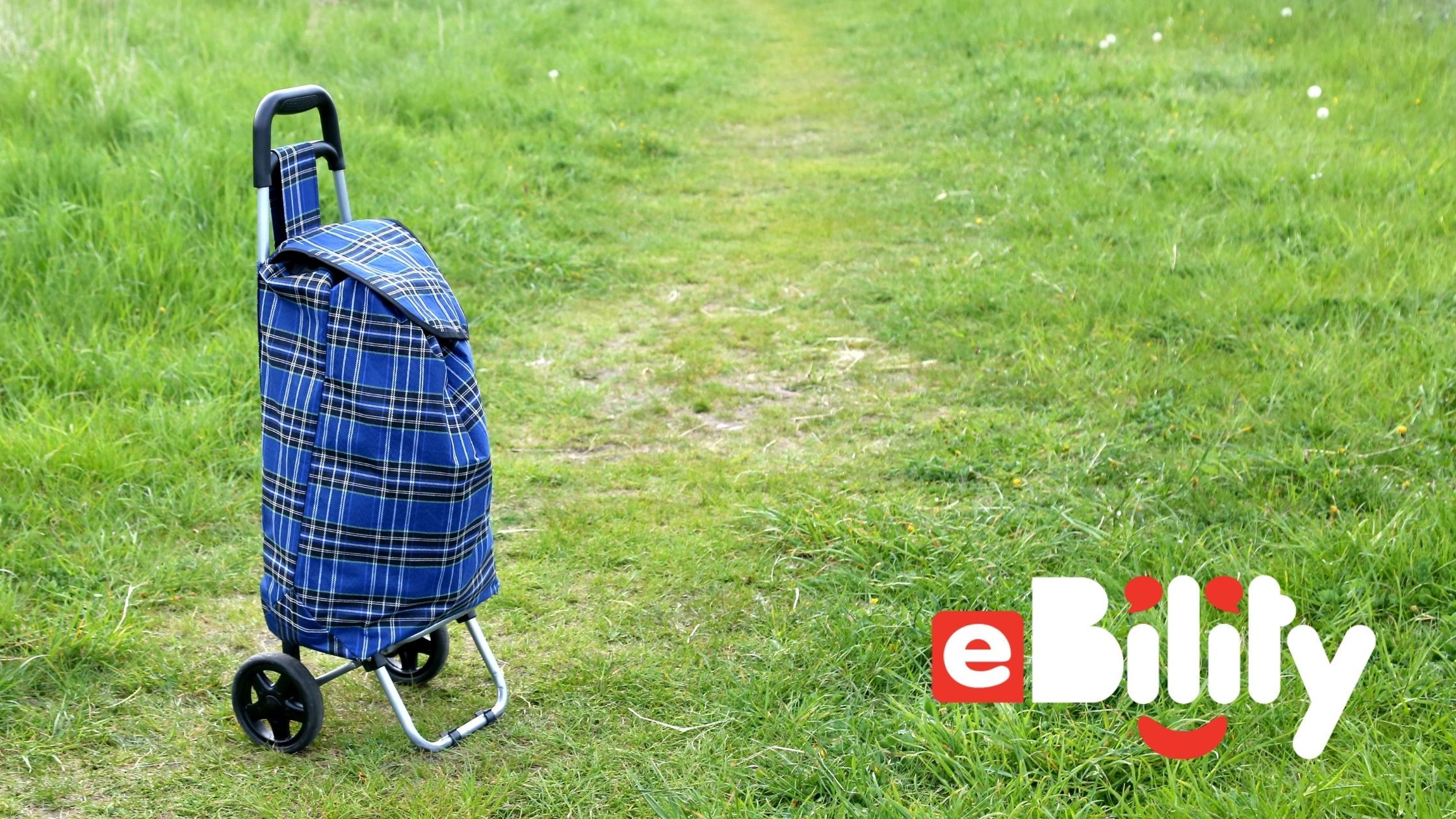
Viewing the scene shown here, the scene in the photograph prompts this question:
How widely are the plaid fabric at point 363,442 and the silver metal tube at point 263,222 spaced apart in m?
0.05

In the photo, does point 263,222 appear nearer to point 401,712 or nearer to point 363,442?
point 363,442

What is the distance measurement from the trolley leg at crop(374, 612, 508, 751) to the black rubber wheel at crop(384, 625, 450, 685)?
52mm

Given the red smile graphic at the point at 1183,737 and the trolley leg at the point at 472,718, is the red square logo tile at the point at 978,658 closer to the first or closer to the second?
the red smile graphic at the point at 1183,737

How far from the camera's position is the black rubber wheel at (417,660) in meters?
3.02

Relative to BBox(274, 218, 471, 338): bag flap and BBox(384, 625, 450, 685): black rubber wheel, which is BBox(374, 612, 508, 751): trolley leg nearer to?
BBox(384, 625, 450, 685): black rubber wheel

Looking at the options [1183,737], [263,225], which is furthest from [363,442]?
[1183,737]

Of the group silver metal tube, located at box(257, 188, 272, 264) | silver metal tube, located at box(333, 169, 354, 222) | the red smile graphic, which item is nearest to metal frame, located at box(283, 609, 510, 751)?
silver metal tube, located at box(257, 188, 272, 264)

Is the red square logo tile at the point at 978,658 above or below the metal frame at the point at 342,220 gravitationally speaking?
below

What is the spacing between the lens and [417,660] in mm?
3066

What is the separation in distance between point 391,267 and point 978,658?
5.35 feet

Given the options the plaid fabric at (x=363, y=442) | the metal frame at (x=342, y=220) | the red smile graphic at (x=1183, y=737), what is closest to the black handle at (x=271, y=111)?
the metal frame at (x=342, y=220)

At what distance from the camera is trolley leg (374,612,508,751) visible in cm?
270

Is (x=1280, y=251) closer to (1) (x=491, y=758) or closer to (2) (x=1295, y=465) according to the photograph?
(2) (x=1295, y=465)

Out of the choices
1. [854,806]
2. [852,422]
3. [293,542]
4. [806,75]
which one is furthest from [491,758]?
[806,75]
